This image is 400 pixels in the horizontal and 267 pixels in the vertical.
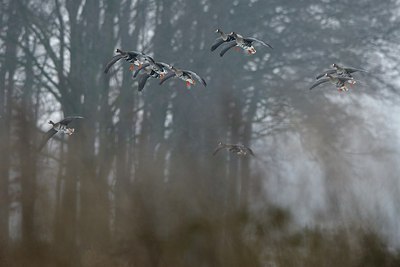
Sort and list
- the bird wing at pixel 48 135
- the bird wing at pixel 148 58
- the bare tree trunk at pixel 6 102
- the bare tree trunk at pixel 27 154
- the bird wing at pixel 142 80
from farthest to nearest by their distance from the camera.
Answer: the bare tree trunk at pixel 6 102 → the bare tree trunk at pixel 27 154 → the bird wing at pixel 48 135 → the bird wing at pixel 142 80 → the bird wing at pixel 148 58

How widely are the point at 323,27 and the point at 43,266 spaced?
8.30 meters

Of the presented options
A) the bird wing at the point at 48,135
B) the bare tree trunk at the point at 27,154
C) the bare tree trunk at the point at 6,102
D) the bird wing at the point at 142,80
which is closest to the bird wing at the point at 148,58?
the bird wing at the point at 142,80

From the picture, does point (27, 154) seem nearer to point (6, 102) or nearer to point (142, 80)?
point (6, 102)

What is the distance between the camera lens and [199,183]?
506 inches

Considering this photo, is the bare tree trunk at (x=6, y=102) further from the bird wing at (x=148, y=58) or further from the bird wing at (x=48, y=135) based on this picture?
the bird wing at (x=148, y=58)

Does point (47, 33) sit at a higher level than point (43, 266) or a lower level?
higher

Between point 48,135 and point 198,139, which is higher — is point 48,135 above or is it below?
below

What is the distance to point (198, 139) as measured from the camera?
1320 centimetres

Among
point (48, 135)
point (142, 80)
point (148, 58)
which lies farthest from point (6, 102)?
point (148, 58)

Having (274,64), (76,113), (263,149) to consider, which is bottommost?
(263,149)

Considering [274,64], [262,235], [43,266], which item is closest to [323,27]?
[274,64]

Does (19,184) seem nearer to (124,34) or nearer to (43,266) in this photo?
(43,266)

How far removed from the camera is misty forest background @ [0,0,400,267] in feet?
40.0

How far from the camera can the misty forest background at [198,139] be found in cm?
1220
